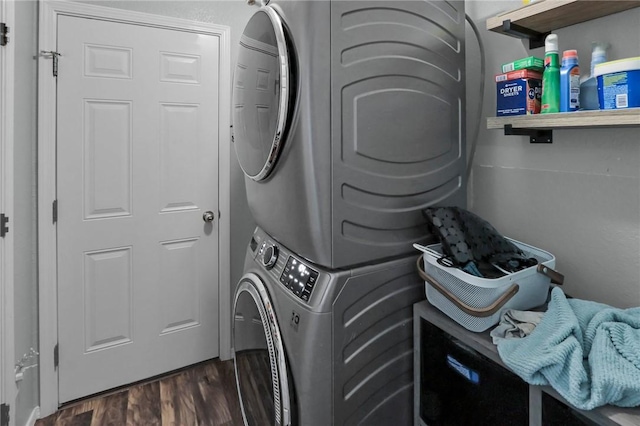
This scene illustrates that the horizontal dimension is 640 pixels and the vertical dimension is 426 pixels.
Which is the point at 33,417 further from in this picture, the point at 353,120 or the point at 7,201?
the point at 353,120

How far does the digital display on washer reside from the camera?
1.09m

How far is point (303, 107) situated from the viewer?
103cm

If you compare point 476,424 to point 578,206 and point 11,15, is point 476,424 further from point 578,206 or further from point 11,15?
point 11,15

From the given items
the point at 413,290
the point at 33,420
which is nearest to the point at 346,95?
the point at 413,290

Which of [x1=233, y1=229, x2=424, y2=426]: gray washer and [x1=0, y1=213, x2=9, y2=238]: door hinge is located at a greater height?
[x1=0, y1=213, x2=9, y2=238]: door hinge

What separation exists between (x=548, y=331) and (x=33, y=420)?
231 cm

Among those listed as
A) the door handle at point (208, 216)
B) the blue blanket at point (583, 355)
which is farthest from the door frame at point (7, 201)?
the blue blanket at point (583, 355)

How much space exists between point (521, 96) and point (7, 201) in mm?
2015

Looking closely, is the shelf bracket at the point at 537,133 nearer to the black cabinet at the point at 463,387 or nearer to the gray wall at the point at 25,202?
the black cabinet at the point at 463,387

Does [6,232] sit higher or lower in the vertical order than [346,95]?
lower

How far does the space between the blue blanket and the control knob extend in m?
0.73

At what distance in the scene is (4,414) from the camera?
1.56m

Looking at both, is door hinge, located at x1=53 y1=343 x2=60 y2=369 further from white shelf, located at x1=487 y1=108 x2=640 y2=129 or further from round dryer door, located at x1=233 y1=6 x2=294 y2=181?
white shelf, located at x1=487 y1=108 x2=640 y2=129

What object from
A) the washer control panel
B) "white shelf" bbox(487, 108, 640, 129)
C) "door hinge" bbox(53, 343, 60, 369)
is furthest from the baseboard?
"white shelf" bbox(487, 108, 640, 129)
